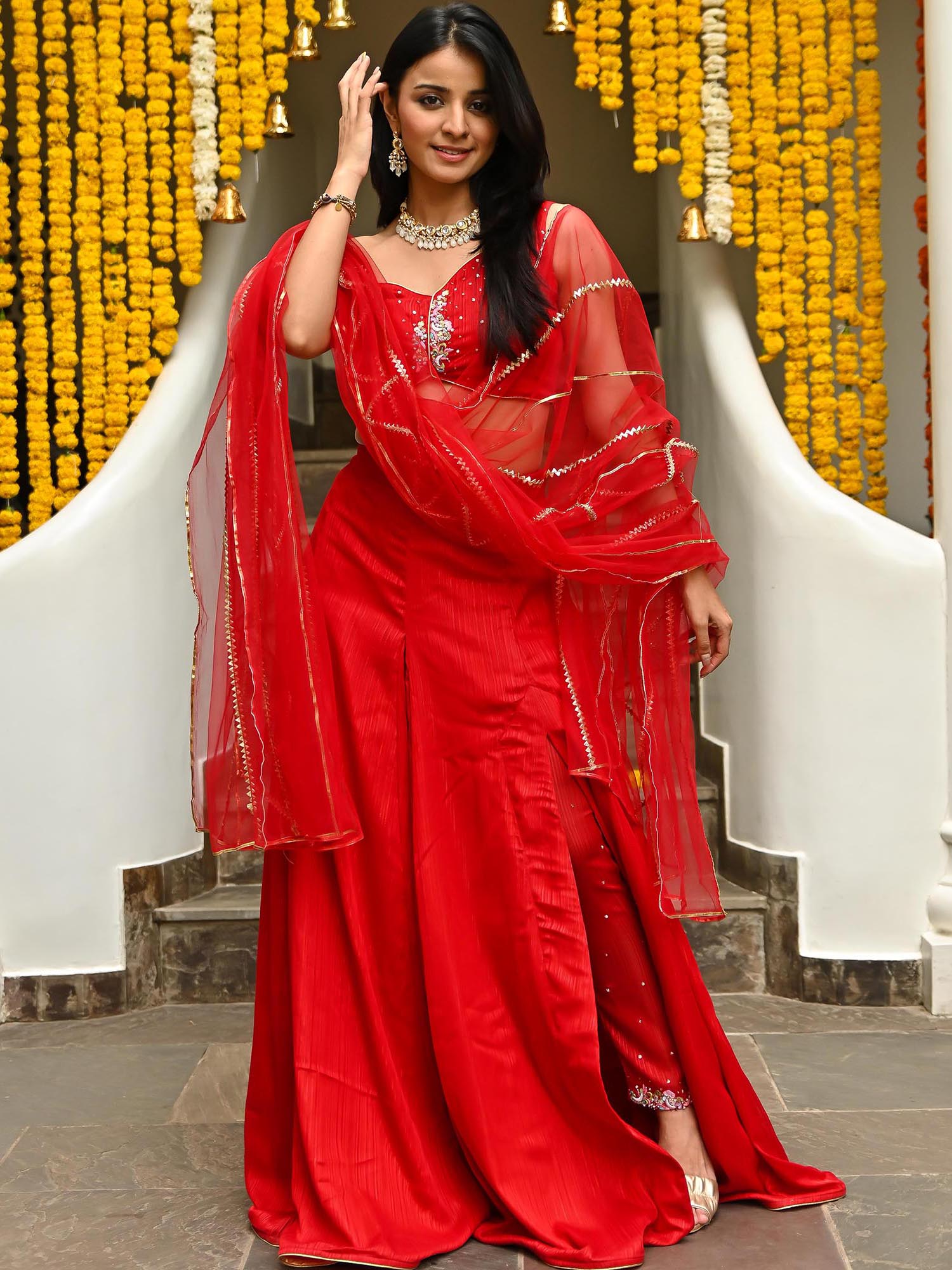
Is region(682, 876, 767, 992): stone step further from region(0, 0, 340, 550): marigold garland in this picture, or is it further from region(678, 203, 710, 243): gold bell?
region(0, 0, 340, 550): marigold garland

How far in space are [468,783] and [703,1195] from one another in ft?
2.06

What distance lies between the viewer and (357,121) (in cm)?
190

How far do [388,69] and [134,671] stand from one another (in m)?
1.45

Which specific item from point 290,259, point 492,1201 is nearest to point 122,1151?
point 492,1201

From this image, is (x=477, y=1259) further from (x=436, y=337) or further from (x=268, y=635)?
(x=436, y=337)

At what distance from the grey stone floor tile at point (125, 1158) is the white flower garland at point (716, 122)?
6.68ft

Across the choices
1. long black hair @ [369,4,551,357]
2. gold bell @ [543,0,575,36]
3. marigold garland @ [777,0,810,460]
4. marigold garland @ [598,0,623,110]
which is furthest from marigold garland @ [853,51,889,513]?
long black hair @ [369,4,551,357]

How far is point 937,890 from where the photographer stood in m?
2.83

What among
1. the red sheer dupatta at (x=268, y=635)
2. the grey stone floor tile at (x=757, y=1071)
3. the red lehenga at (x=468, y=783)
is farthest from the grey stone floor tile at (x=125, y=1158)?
the grey stone floor tile at (x=757, y=1071)

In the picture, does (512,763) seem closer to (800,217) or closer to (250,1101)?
(250,1101)

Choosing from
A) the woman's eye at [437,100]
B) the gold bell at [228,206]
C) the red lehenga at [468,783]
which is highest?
the gold bell at [228,206]

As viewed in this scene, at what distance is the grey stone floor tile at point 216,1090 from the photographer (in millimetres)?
2383

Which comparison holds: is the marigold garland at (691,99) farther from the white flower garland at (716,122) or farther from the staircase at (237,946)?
the staircase at (237,946)

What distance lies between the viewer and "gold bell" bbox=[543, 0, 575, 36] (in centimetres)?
299
